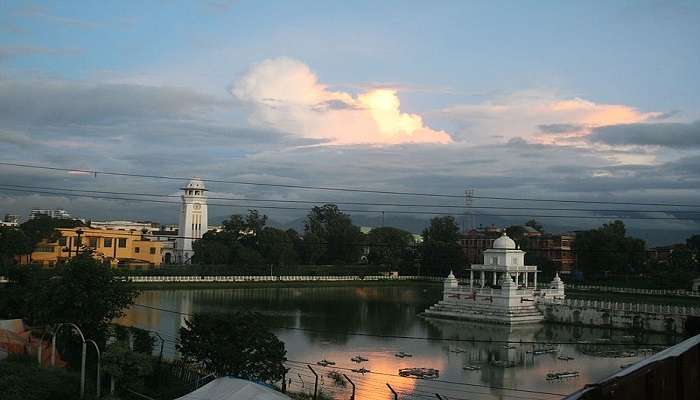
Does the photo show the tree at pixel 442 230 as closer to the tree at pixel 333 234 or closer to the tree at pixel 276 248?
the tree at pixel 333 234

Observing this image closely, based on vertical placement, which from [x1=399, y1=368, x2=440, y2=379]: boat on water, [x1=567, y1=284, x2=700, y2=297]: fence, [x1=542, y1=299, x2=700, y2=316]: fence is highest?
[x1=567, y1=284, x2=700, y2=297]: fence

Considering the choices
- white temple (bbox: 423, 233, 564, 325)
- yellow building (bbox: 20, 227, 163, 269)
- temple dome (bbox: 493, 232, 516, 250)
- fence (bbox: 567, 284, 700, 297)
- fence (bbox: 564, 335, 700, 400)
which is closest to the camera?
fence (bbox: 564, 335, 700, 400)

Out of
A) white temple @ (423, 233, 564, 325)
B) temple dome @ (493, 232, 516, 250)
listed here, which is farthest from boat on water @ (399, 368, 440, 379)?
temple dome @ (493, 232, 516, 250)

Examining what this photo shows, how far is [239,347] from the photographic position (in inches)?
555

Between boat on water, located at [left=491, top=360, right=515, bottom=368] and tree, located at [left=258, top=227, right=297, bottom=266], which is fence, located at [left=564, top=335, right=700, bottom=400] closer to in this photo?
boat on water, located at [left=491, top=360, right=515, bottom=368]

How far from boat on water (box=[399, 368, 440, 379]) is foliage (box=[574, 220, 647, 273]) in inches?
1351

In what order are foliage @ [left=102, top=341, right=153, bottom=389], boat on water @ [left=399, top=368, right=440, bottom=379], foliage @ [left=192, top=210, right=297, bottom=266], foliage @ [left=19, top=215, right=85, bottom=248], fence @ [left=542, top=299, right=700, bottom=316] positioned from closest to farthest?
foliage @ [left=102, top=341, right=153, bottom=389]
boat on water @ [left=399, top=368, right=440, bottom=379]
fence @ [left=542, top=299, right=700, bottom=316]
foliage @ [left=19, top=215, right=85, bottom=248]
foliage @ [left=192, top=210, right=297, bottom=266]

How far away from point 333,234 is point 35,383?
177 ft

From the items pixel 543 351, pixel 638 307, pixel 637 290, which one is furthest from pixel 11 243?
pixel 637 290

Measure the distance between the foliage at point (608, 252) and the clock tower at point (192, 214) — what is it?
35.5 meters

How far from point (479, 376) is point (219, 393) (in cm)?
1191

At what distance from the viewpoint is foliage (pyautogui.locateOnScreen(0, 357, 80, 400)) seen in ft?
38.5

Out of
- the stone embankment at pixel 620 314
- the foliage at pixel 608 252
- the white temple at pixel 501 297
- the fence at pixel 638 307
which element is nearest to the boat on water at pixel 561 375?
the stone embankment at pixel 620 314

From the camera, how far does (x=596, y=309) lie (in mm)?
32281
